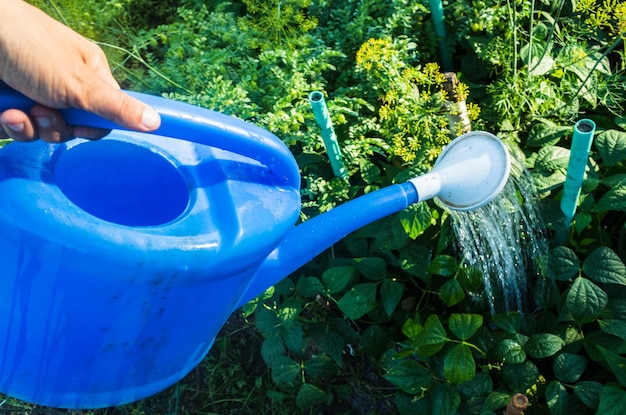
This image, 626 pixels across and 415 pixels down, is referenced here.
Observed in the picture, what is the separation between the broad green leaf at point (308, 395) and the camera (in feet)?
5.82

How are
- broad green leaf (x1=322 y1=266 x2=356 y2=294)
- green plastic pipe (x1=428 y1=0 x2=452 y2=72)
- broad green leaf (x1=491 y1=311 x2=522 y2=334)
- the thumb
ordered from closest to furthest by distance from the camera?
the thumb < broad green leaf (x1=491 y1=311 x2=522 y2=334) < broad green leaf (x1=322 y1=266 x2=356 y2=294) < green plastic pipe (x1=428 y1=0 x2=452 y2=72)

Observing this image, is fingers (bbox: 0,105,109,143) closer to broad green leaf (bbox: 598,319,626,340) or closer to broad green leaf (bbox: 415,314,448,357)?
broad green leaf (bbox: 415,314,448,357)

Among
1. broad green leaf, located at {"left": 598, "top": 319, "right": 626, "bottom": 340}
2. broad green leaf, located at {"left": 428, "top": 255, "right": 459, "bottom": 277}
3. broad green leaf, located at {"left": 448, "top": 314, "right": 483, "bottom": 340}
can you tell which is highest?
broad green leaf, located at {"left": 428, "top": 255, "right": 459, "bottom": 277}

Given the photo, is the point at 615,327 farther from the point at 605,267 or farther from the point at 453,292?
the point at 453,292

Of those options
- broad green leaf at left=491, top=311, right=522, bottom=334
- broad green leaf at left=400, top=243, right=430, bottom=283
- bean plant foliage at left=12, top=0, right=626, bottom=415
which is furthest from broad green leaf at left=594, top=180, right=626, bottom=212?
broad green leaf at left=400, top=243, right=430, bottom=283

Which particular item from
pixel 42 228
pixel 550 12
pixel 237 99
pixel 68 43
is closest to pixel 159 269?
pixel 42 228

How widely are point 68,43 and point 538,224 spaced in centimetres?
126

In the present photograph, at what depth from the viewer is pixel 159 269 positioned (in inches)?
42.7

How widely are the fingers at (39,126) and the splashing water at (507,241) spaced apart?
987mm

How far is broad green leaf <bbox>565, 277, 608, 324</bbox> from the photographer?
156 cm

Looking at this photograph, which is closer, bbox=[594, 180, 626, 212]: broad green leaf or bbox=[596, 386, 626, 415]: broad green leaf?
bbox=[596, 386, 626, 415]: broad green leaf

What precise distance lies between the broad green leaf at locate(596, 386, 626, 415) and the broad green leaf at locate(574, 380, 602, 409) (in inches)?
1.3

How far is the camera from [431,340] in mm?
1574

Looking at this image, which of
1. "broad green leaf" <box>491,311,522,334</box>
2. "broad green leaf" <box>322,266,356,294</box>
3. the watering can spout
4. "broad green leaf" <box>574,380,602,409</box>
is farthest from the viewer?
"broad green leaf" <box>322,266,356,294</box>
